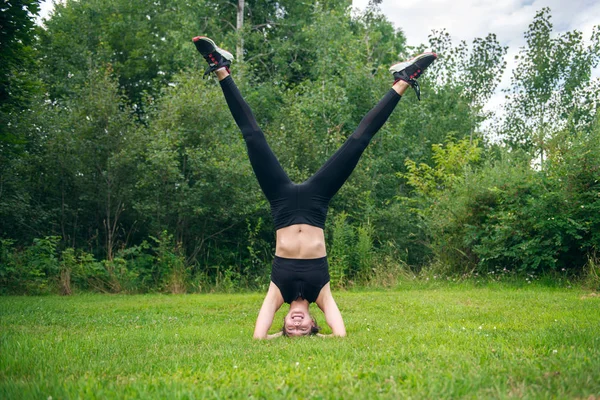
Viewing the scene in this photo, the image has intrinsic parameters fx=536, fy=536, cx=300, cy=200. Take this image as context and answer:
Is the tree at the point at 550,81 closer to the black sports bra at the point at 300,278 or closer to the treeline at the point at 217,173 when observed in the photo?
the treeline at the point at 217,173

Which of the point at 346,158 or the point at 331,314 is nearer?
the point at 331,314

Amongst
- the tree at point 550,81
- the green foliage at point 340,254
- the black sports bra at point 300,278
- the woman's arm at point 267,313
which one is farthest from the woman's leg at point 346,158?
the tree at point 550,81

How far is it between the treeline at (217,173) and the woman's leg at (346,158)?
20.9 feet

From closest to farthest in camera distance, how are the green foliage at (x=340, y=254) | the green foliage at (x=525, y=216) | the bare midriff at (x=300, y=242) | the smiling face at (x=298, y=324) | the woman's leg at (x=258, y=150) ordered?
1. the smiling face at (x=298, y=324)
2. the bare midriff at (x=300, y=242)
3. the woman's leg at (x=258, y=150)
4. the green foliage at (x=525, y=216)
5. the green foliage at (x=340, y=254)

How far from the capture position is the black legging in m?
6.70

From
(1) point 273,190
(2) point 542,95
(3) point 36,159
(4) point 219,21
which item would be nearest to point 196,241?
(3) point 36,159

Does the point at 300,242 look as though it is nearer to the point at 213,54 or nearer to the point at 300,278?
the point at 300,278

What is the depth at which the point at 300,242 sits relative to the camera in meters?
6.61

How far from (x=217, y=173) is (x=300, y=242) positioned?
29.7 feet

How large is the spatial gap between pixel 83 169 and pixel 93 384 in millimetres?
13229

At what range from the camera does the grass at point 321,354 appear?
11.7 feet

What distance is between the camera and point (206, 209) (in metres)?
15.2

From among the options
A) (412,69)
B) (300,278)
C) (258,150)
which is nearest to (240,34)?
(412,69)

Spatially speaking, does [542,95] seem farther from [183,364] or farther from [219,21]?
[183,364]
